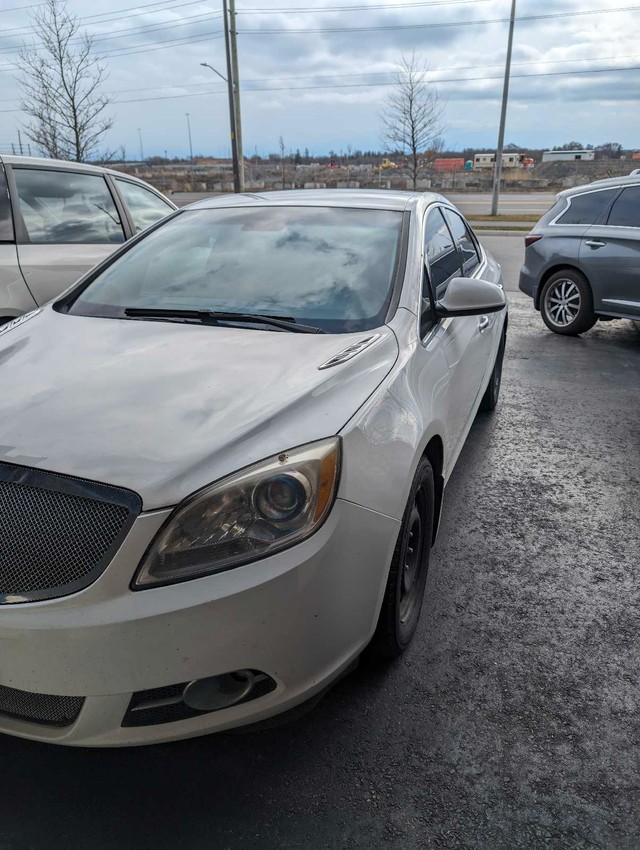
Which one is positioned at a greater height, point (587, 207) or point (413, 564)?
point (587, 207)

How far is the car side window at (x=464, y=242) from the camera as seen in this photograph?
13.7ft

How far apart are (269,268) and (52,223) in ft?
8.86

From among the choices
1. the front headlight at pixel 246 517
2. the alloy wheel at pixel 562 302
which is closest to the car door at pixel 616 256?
the alloy wheel at pixel 562 302

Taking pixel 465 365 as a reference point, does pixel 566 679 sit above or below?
below

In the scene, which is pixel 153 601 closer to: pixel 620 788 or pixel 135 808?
Answer: pixel 135 808

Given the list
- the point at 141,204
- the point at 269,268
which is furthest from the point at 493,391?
the point at 141,204

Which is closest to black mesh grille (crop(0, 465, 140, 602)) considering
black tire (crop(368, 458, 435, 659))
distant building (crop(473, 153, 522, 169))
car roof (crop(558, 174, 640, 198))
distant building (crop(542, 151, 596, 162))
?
black tire (crop(368, 458, 435, 659))

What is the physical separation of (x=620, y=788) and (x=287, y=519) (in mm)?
1239

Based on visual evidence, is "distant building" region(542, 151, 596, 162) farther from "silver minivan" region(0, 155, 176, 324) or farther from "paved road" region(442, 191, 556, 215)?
"silver minivan" region(0, 155, 176, 324)

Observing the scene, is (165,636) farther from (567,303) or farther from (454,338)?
(567,303)

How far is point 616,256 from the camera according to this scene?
286 inches

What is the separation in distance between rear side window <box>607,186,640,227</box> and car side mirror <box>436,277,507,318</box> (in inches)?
202

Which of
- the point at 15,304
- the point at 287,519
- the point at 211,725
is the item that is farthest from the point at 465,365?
the point at 15,304

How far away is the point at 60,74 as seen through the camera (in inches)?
619
